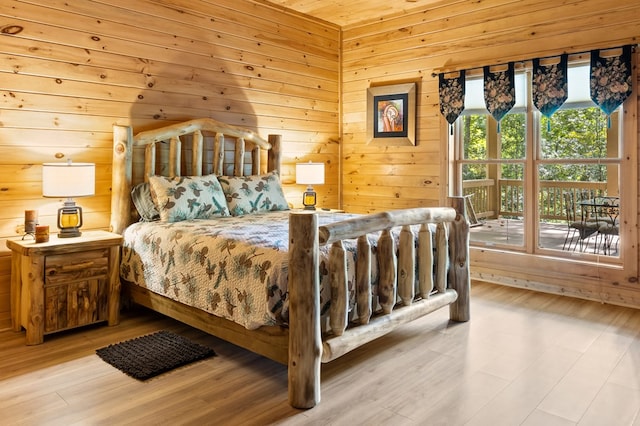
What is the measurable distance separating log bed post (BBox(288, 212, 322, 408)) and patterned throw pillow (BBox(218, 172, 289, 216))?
1863 mm

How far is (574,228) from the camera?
167 inches

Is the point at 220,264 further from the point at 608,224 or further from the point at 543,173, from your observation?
the point at 608,224

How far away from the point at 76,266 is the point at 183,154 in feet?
4.70

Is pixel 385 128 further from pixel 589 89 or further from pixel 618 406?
pixel 618 406

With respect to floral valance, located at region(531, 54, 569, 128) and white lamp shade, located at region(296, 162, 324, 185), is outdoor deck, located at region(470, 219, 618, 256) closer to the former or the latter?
floral valance, located at region(531, 54, 569, 128)

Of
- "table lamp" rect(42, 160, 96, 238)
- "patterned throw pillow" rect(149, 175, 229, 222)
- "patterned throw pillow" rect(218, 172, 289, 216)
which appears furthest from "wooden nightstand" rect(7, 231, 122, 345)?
"patterned throw pillow" rect(218, 172, 289, 216)

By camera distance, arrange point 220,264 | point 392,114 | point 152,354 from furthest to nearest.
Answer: point 392,114 → point 152,354 → point 220,264

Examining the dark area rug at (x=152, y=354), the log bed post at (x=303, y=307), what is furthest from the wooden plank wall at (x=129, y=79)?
the log bed post at (x=303, y=307)

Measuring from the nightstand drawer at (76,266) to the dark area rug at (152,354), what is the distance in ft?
1.75

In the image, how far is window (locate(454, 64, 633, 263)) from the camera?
402 cm

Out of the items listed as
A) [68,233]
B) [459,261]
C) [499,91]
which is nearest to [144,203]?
[68,233]

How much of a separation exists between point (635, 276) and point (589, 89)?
5.07 ft

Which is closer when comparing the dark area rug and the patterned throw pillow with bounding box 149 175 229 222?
the dark area rug

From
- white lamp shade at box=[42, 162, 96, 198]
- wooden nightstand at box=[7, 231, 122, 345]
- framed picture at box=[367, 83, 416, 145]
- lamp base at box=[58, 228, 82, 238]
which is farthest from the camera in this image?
framed picture at box=[367, 83, 416, 145]
